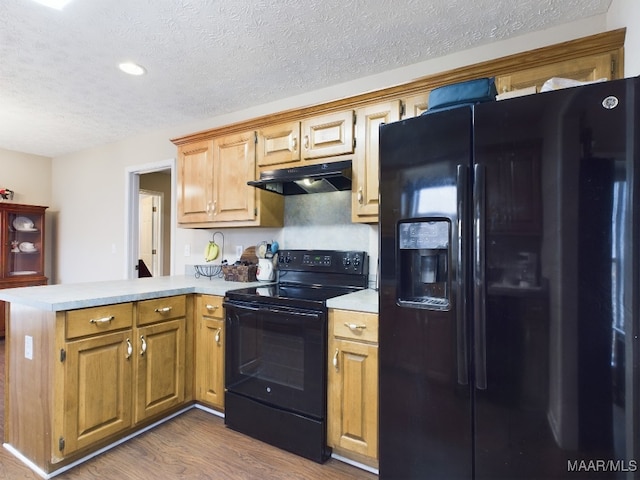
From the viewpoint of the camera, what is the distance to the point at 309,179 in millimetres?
2258

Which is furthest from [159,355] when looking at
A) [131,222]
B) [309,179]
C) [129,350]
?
[131,222]

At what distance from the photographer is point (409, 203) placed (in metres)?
1.38

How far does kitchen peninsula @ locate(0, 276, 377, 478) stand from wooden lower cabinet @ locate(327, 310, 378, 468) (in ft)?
0.34

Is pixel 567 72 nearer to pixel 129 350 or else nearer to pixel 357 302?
pixel 357 302

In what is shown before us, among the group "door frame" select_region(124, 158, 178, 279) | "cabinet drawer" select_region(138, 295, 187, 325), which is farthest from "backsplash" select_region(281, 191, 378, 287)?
"door frame" select_region(124, 158, 178, 279)

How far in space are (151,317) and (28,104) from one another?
2.40 metres

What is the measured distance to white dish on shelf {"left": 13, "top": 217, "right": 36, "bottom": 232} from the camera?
14.3 ft

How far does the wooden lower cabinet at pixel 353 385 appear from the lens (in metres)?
1.74

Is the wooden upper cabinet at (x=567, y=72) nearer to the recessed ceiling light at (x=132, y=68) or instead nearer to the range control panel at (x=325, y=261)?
the range control panel at (x=325, y=261)

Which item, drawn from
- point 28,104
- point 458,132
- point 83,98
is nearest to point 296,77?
point 458,132

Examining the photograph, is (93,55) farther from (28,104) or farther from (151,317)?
(151,317)

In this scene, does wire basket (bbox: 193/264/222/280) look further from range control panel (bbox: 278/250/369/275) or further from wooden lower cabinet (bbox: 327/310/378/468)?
wooden lower cabinet (bbox: 327/310/378/468)

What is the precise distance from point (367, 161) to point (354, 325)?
3.24 feet

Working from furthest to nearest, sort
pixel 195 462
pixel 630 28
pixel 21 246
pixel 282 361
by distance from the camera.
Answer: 1. pixel 21 246
2. pixel 282 361
3. pixel 195 462
4. pixel 630 28
